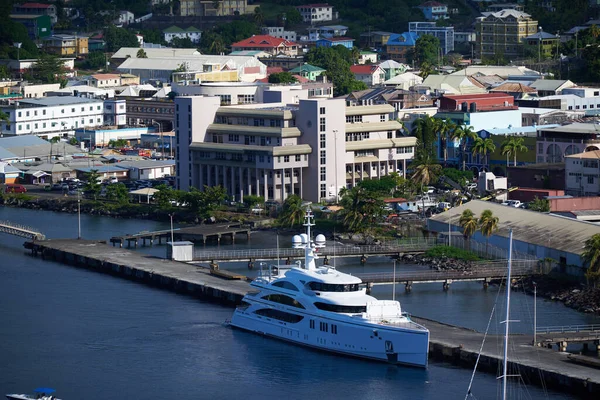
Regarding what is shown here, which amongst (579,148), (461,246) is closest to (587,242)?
(461,246)

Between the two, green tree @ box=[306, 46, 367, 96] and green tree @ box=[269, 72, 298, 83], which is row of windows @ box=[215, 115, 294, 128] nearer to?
green tree @ box=[269, 72, 298, 83]

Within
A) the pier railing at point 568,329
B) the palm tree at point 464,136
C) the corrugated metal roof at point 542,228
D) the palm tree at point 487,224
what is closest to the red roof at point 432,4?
the palm tree at point 464,136

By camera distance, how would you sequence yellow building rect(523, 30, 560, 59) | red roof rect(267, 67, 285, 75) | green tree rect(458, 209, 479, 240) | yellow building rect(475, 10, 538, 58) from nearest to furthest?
Answer: green tree rect(458, 209, 479, 240)
red roof rect(267, 67, 285, 75)
yellow building rect(523, 30, 560, 59)
yellow building rect(475, 10, 538, 58)

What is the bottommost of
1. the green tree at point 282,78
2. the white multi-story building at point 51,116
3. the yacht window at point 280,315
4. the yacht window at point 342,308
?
the yacht window at point 280,315

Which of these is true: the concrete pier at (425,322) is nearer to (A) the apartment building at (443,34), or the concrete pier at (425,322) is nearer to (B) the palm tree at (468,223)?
(B) the palm tree at (468,223)

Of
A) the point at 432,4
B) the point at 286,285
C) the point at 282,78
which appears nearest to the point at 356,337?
the point at 286,285

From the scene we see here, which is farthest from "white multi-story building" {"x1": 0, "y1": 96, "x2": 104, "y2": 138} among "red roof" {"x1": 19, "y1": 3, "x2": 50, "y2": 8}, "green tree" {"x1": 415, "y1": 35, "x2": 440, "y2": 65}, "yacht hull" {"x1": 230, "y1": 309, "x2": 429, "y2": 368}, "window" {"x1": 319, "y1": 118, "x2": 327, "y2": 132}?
"red roof" {"x1": 19, "y1": 3, "x2": 50, "y2": 8}

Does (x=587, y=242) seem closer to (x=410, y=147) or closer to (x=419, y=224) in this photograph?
(x=419, y=224)
